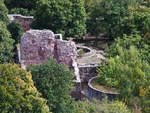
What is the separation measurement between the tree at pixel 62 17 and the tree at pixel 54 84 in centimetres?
1605

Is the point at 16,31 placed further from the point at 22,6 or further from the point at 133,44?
the point at 22,6

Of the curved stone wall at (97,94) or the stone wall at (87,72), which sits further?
the stone wall at (87,72)

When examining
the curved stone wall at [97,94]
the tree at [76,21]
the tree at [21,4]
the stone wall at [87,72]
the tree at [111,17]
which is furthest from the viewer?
the tree at [21,4]

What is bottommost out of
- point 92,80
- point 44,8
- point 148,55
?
point 92,80

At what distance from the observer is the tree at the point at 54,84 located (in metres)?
17.3

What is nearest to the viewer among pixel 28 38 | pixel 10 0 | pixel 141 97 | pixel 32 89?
pixel 32 89

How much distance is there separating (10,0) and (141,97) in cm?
2833

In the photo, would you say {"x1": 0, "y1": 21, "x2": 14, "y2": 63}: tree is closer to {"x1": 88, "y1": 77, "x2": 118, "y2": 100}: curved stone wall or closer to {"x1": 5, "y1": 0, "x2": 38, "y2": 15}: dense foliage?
{"x1": 88, "y1": 77, "x2": 118, "y2": 100}: curved stone wall

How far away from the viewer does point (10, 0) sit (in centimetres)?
4291

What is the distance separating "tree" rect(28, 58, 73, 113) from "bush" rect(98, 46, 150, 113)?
3.52 m

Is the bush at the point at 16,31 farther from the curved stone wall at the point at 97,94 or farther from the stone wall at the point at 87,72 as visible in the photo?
the curved stone wall at the point at 97,94

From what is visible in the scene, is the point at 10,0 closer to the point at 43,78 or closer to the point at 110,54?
the point at 110,54

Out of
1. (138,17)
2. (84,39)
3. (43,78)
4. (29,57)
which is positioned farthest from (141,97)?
(84,39)

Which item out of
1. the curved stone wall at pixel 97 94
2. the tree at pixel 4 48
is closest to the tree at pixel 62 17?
the tree at pixel 4 48
